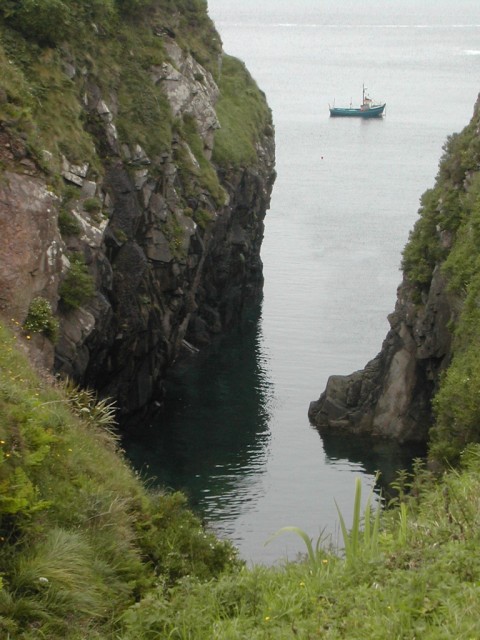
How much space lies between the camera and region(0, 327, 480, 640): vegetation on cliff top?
14117 mm

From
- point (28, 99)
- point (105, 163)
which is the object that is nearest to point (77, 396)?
point (28, 99)

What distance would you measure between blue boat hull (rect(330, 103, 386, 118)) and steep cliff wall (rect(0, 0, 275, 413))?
367 ft

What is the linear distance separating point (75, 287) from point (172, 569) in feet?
80.8

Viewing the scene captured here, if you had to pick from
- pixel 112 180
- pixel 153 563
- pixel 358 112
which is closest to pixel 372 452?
pixel 112 180

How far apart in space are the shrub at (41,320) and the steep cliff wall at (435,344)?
1568cm

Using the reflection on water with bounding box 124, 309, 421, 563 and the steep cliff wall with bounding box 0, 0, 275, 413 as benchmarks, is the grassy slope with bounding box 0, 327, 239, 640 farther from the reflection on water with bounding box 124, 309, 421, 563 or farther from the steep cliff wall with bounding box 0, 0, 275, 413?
the reflection on water with bounding box 124, 309, 421, 563

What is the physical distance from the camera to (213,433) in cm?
5944

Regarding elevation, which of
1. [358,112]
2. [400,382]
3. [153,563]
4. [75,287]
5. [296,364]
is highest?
[358,112]

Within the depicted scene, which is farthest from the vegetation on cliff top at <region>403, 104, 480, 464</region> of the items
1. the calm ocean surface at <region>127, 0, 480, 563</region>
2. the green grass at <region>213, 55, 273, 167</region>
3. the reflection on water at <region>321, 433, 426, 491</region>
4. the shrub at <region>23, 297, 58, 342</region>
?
the green grass at <region>213, 55, 273, 167</region>

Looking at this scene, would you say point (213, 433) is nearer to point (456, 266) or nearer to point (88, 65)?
point (456, 266)

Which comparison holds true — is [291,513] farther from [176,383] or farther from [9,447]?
[9,447]

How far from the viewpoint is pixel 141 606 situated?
15.4 m

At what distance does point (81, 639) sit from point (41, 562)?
1800 mm

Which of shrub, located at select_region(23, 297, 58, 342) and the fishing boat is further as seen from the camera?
the fishing boat
